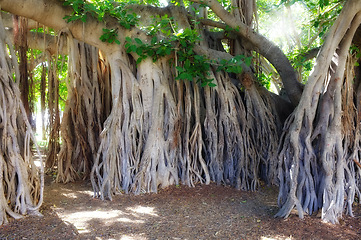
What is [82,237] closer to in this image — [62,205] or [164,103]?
[62,205]

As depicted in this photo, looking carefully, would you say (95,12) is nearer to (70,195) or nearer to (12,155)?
(12,155)

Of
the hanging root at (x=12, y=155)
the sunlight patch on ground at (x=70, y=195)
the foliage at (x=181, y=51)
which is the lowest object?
the sunlight patch on ground at (x=70, y=195)

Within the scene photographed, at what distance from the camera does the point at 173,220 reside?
394 centimetres

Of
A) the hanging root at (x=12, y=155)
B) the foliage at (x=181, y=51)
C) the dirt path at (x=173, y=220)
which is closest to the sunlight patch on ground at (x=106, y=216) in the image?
the dirt path at (x=173, y=220)

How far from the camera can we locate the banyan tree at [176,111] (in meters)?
4.12

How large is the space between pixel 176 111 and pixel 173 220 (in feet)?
6.57

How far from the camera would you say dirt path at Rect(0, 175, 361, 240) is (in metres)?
3.48

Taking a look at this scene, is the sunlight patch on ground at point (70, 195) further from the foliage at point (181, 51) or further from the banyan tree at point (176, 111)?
the foliage at point (181, 51)

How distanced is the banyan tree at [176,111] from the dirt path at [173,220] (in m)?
0.22

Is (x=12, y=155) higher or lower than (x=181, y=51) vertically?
lower

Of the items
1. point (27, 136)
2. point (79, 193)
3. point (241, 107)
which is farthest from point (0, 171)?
point (241, 107)

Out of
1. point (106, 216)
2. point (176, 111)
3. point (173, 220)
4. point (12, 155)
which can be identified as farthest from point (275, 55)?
point (12, 155)

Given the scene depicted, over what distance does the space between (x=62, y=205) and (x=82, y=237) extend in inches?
51.0

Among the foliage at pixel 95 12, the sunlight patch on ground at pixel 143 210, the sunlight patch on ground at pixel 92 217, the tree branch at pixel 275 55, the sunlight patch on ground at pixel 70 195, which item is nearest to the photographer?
the sunlight patch on ground at pixel 92 217
